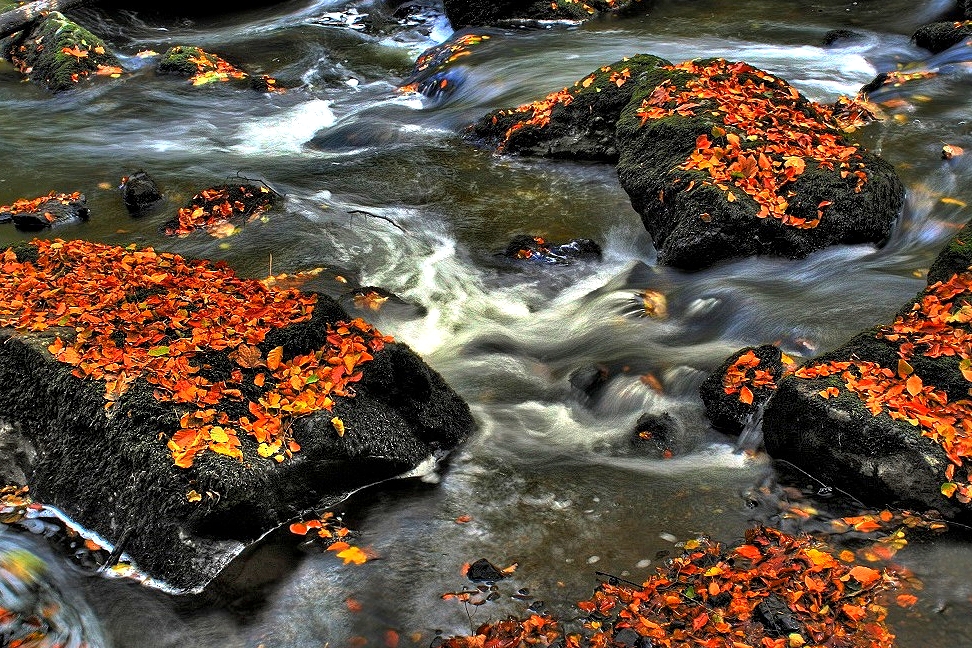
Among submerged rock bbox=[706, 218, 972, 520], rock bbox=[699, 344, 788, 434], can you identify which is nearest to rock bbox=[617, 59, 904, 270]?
rock bbox=[699, 344, 788, 434]

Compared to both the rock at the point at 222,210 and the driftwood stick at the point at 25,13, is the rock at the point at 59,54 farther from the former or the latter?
the rock at the point at 222,210

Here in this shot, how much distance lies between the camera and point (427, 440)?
597 cm

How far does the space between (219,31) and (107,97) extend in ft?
17.3

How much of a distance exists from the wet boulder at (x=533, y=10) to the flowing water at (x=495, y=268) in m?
0.62

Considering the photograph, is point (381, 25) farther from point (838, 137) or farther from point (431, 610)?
point (431, 610)

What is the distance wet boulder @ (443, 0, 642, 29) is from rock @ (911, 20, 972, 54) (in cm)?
613

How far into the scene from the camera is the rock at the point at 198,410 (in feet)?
15.6

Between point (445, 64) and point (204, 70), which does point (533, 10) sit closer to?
point (445, 64)

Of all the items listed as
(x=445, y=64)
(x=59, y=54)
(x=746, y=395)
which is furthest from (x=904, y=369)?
(x=59, y=54)

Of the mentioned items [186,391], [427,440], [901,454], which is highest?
[186,391]

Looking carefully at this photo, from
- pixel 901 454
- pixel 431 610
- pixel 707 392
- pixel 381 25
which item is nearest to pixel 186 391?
pixel 431 610

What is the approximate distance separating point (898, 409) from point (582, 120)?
296 inches

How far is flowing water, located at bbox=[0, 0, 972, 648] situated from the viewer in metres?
4.62

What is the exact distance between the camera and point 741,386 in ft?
20.6
